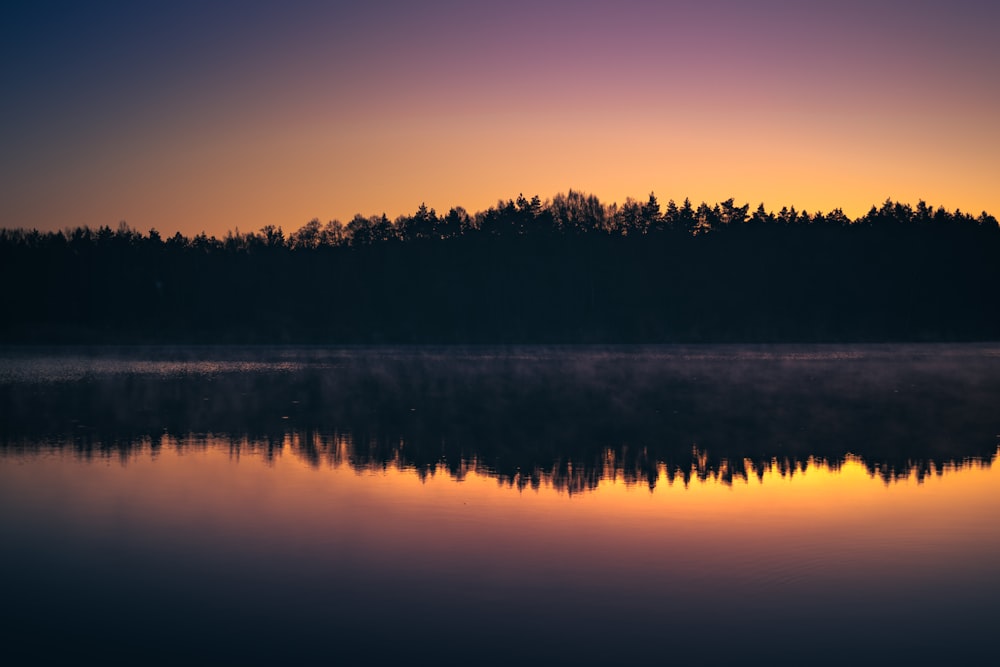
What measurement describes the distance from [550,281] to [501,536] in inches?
4275

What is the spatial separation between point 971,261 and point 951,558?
123 meters

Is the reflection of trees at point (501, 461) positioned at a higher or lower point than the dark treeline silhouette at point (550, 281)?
lower

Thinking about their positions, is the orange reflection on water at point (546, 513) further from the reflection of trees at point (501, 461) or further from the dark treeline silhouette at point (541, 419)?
the dark treeline silhouette at point (541, 419)

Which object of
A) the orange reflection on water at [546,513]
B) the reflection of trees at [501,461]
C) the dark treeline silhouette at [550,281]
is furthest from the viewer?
the dark treeline silhouette at [550,281]

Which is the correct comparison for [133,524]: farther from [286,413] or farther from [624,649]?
[286,413]

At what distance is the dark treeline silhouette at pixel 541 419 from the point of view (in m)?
20.3

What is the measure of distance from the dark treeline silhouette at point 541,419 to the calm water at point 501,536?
0.61 ft

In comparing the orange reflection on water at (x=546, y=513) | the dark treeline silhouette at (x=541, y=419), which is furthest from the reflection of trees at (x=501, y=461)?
the orange reflection on water at (x=546, y=513)

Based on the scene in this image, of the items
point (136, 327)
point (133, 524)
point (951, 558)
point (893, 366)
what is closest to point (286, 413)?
point (133, 524)

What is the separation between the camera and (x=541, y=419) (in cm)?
2803

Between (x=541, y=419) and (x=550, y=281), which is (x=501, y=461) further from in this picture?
(x=550, y=281)

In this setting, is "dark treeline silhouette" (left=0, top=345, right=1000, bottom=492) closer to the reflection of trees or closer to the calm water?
the reflection of trees

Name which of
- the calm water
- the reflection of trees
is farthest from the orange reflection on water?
the reflection of trees

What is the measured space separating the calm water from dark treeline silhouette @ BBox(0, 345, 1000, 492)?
19cm
